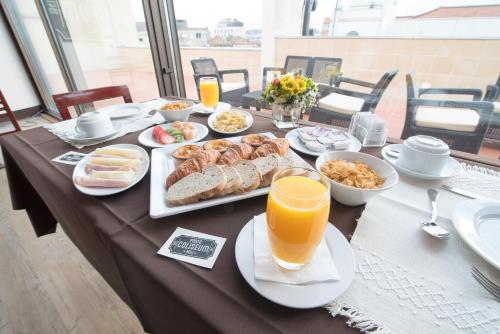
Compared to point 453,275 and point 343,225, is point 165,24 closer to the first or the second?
point 343,225

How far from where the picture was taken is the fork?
0.37 m

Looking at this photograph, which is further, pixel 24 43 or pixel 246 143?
pixel 24 43

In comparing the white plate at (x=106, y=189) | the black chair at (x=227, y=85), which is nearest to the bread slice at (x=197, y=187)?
the white plate at (x=106, y=189)

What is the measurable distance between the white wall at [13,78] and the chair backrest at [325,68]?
4.08m

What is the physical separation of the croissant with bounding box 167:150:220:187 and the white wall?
422cm

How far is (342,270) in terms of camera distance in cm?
39

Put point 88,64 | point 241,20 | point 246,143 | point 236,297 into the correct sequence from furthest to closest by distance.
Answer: point 241,20 → point 88,64 → point 246,143 → point 236,297

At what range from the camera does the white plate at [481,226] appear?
42cm

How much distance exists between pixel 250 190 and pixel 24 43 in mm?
4363

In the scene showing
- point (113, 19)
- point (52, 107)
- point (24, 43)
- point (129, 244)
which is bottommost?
point (52, 107)

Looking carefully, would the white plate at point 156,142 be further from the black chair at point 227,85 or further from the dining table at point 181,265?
the black chair at point 227,85

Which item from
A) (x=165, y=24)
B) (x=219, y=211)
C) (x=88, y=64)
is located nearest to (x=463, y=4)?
(x=165, y=24)

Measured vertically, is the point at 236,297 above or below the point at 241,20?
below

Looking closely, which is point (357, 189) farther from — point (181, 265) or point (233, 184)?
point (181, 265)
